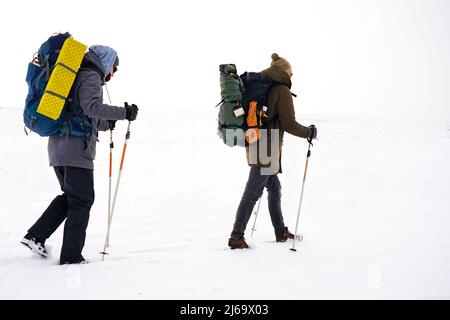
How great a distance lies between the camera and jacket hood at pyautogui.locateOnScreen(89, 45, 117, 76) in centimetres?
391

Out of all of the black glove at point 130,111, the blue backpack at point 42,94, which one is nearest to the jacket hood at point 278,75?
the black glove at point 130,111

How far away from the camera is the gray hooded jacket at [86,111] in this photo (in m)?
3.67

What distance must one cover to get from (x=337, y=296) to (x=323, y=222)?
317 centimetres

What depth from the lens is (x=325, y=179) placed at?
1041 centimetres

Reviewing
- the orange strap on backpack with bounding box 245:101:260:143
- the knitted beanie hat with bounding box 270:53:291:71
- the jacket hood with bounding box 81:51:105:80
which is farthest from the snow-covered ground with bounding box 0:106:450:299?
the knitted beanie hat with bounding box 270:53:291:71

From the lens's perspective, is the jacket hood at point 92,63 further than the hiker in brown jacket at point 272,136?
No

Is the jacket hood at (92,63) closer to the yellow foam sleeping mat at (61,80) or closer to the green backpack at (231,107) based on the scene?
the yellow foam sleeping mat at (61,80)

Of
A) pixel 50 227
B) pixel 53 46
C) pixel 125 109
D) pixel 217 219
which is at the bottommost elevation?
pixel 217 219

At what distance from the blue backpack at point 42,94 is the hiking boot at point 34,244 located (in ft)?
3.92

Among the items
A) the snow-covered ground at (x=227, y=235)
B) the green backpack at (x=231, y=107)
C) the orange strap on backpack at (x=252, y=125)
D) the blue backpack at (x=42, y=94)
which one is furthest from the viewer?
the orange strap on backpack at (x=252, y=125)
